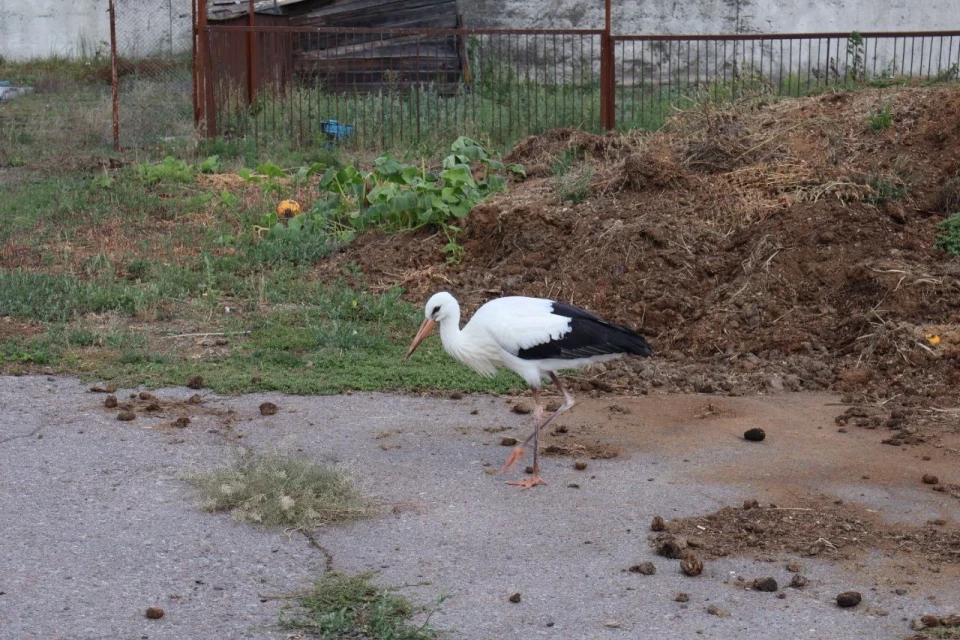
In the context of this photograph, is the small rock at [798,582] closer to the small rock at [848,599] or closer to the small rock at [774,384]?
the small rock at [848,599]

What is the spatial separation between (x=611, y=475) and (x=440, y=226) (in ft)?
18.8

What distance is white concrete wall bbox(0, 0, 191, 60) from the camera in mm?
24391

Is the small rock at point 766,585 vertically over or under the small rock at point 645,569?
over

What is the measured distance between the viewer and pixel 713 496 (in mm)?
6516

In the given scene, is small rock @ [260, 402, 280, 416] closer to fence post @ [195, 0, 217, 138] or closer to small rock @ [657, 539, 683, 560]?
small rock @ [657, 539, 683, 560]

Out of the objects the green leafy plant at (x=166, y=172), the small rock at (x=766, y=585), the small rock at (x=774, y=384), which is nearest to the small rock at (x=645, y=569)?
the small rock at (x=766, y=585)

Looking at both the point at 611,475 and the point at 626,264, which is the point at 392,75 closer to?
→ the point at 626,264

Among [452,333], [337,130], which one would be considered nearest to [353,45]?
[337,130]

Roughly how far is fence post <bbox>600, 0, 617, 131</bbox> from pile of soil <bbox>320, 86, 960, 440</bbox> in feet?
12.4

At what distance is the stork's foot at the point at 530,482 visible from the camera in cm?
674

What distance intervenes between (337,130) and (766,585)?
42.8 feet

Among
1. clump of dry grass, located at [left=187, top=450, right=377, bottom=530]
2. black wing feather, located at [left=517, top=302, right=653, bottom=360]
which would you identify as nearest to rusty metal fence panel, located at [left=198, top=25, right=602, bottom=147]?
black wing feather, located at [left=517, top=302, right=653, bottom=360]

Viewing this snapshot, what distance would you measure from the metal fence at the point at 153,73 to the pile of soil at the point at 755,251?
674cm

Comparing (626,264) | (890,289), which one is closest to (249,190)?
(626,264)
